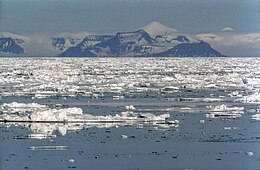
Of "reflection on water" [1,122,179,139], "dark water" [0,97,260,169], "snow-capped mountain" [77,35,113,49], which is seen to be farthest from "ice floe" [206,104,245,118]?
"snow-capped mountain" [77,35,113,49]

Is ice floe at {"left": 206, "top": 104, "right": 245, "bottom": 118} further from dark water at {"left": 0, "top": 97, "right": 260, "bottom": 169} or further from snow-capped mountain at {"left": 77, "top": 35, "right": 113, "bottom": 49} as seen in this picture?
snow-capped mountain at {"left": 77, "top": 35, "right": 113, "bottom": 49}

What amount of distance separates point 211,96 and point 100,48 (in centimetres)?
4679

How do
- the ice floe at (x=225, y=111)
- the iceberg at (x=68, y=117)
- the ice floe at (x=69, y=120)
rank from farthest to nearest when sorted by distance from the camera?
the ice floe at (x=225, y=111), the iceberg at (x=68, y=117), the ice floe at (x=69, y=120)

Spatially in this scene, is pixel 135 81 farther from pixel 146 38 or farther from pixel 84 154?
pixel 146 38

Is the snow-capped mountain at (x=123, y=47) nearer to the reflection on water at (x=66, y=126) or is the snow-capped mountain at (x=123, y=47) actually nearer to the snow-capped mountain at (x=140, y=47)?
the snow-capped mountain at (x=140, y=47)

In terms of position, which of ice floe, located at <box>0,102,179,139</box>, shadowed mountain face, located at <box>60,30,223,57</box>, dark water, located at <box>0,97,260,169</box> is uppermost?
shadowed mountain face, located at <box>60,30,223,57</box>

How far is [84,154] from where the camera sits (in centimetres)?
864

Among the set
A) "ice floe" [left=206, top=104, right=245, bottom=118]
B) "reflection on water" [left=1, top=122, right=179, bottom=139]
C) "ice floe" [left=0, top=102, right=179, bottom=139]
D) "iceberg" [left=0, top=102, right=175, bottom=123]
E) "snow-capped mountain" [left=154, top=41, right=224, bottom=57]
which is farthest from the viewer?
"snow-capped mountain" [left=154, top=41, right=224, bottom=57]

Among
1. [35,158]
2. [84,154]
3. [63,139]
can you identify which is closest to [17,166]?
[35,158]

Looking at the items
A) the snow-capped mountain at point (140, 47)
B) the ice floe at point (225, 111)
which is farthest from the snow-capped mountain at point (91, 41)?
the ice floe at point (225, 111)

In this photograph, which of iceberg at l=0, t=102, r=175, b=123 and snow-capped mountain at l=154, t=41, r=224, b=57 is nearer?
iceberg at l=0, t=102, r=175, b=123

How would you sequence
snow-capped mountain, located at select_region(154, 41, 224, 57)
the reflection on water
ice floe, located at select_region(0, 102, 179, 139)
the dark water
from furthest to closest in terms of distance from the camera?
snow-capped mountain, located at select_region(154, 41, 224, 57) → ice floe, located at select_region(0, 102, 179, 139) → the reflection on water → the dark water

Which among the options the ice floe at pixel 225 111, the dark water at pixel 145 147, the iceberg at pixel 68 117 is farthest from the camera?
the ice floe at pixel 225 111

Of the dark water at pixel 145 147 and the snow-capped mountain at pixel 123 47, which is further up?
the snow-capped mountain at pixel 123 47
